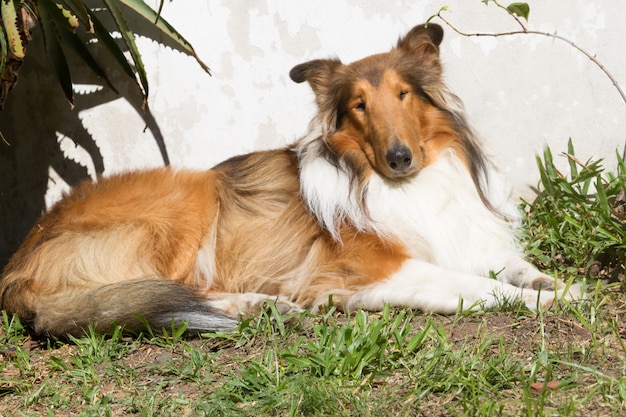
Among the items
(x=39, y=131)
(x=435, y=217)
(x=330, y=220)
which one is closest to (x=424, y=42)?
(x=435, y=217)

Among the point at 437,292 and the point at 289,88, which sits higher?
the point at 289,88

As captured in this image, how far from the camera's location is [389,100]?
172 inches

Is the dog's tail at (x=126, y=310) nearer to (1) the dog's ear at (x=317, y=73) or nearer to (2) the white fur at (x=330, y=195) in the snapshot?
(2) the white fur at (x=330, y=195)

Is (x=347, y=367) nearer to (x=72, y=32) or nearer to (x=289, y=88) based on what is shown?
(x=289, y=88)

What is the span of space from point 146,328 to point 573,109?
9.49 feet

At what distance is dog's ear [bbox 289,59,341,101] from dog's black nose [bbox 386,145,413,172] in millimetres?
626

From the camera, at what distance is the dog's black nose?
4.25 m

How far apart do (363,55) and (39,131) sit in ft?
6.97

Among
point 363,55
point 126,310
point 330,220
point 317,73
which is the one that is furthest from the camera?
point 363,55

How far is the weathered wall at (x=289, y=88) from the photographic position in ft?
16.4

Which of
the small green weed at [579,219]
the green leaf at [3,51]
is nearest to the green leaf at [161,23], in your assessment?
the green leaf at [3,51]

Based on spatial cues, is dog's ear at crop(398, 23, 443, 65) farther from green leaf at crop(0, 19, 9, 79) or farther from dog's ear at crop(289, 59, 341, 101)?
green leaf at crop(0, 19, 9, 79)

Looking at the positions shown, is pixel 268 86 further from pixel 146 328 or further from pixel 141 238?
pixel 146 328

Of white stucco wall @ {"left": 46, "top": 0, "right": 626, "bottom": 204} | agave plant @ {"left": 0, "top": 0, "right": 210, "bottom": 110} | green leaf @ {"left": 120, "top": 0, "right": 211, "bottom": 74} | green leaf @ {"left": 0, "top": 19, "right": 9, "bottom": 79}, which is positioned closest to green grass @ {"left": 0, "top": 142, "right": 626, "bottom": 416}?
white stucco wall @ {"left": 46, "top": 0, "right": 626, "bottom": 204}
